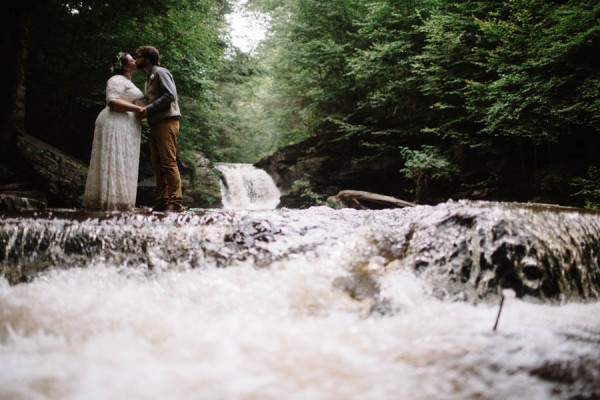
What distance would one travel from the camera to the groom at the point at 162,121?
406 centimetres

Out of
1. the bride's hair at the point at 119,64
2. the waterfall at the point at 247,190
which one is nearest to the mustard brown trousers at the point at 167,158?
the bride's hair at the point at 119,64

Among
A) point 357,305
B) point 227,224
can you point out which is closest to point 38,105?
point 227,224

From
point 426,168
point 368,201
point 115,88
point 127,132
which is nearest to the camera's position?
point 115,88

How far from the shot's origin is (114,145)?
4.21 metres

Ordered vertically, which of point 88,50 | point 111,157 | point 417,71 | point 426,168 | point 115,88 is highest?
point 417,71

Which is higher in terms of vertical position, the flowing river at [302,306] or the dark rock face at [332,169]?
the dark rock face at [332,169]

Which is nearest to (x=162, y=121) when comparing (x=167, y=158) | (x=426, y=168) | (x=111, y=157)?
(x=167, y=158)

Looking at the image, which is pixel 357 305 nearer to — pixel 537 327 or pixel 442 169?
pixel 537 327

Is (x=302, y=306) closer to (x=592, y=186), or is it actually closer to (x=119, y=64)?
(x=119, y=64)

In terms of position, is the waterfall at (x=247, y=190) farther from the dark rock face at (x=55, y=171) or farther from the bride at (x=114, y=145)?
the bride at (x=114, y=145)

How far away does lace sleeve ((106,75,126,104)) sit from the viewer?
406 centimetres

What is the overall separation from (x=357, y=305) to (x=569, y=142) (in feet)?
26.9

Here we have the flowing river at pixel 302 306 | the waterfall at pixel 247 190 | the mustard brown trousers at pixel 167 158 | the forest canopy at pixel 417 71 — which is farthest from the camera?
the waterfall at pixel 247 190

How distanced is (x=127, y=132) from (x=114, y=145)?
0.24 metres
